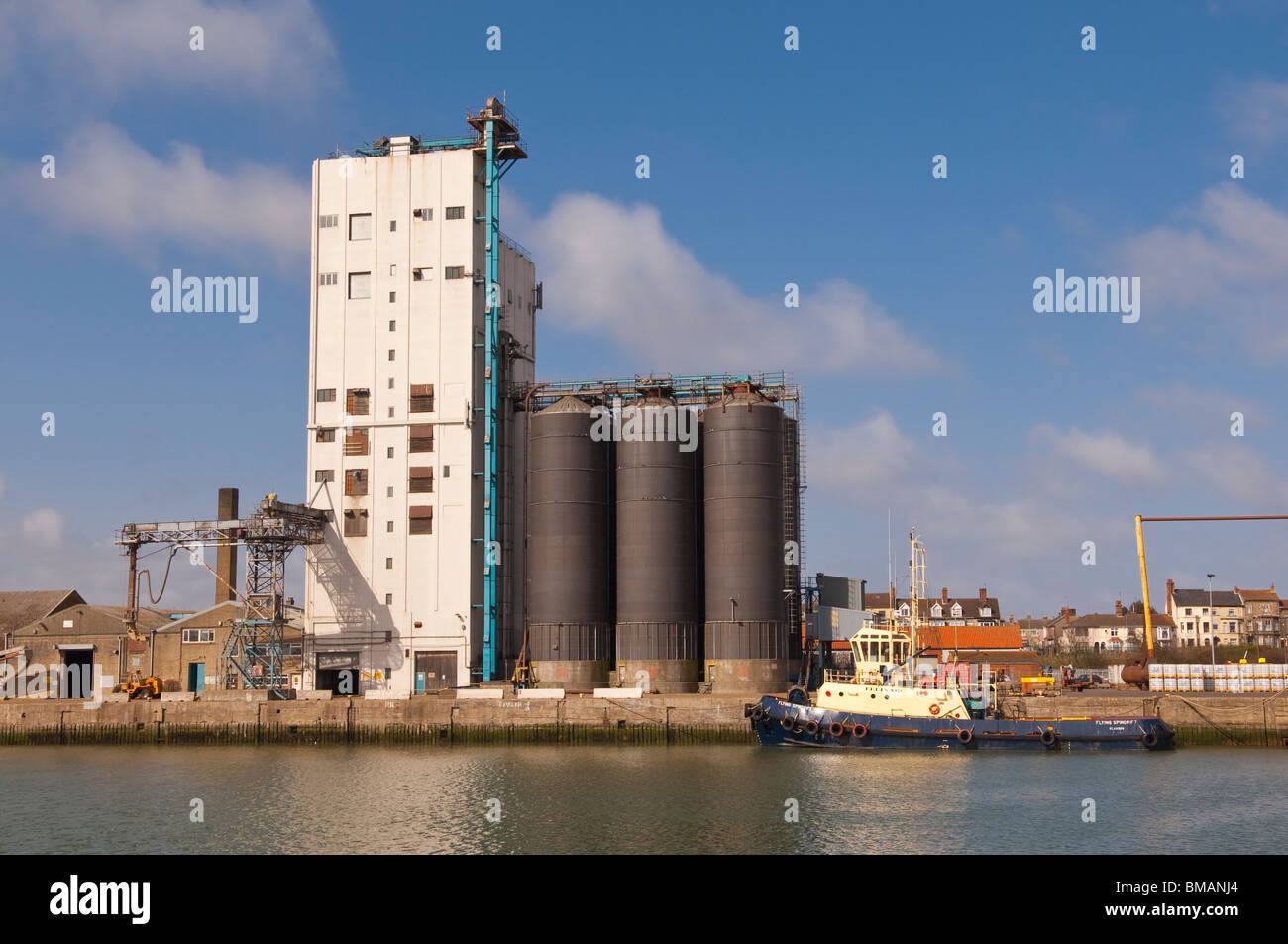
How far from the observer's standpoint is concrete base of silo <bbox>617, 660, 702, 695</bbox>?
6744 centimetres

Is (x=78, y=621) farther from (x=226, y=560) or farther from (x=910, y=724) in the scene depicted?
(x=910, y=724)

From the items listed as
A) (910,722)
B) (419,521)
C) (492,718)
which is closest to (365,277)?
(419,521)

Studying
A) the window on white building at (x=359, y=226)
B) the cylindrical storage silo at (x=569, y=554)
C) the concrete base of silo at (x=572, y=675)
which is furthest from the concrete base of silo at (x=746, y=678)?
the window on white building at (x=359, y=226)

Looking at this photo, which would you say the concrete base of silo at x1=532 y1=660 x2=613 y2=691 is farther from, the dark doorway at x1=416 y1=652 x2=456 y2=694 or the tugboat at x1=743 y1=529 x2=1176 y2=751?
the tugboat at x1=743 y1=529 x2=1176 y2=751

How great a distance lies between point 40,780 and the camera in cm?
4938

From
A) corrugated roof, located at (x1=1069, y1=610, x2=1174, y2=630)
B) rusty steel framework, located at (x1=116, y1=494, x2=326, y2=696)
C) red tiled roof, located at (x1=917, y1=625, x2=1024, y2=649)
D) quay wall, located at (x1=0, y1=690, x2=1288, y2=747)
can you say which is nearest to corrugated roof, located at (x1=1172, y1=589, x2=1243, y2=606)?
corrugated roof, located at (x1=1069, y1=610, x2=1174, y2=630)

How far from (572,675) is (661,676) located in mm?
5353

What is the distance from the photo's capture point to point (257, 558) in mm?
70188

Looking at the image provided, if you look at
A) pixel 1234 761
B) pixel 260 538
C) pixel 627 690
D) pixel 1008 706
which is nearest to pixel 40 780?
pixel 260 538

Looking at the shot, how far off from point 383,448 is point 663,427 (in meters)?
17.8

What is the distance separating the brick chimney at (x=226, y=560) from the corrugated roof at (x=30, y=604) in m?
16.1

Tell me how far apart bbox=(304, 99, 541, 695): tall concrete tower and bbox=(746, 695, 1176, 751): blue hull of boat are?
78.4 ft

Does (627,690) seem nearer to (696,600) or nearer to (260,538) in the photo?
(696,600)

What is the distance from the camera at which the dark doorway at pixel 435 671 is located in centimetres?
7088
